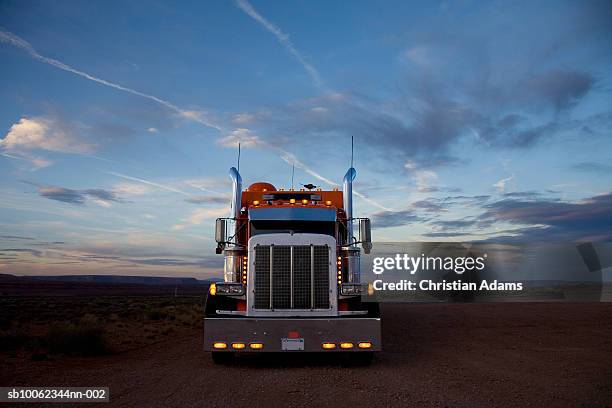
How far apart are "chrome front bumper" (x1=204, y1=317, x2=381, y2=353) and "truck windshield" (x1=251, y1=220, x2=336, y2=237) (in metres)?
2.13

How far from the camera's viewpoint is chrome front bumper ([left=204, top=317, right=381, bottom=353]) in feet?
35.0

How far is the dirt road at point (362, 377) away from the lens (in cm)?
819

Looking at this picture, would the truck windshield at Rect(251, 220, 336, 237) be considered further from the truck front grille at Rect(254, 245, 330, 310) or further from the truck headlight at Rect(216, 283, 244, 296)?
the truck headlight at Rect(216, 283, 244, 296)

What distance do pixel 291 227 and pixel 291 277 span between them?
132 cm

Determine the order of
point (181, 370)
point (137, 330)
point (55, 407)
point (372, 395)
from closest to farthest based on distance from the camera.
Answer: point (55, 407) < point (372, 395) < point (181, 370) < point (137, 330)

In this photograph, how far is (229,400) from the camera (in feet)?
26.3

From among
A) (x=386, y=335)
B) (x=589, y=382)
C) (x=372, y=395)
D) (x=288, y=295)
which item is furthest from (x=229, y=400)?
(x=386, y=335)

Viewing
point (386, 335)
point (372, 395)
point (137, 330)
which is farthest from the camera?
point (137, 330)

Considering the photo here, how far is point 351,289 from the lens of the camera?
438 inches

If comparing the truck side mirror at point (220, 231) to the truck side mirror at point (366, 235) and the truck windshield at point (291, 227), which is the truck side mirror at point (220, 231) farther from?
the truck side mirror at point (366, 235)

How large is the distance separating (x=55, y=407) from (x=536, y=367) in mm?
9484

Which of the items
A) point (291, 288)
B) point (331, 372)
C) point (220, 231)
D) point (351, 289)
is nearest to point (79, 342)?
point (220, 231)

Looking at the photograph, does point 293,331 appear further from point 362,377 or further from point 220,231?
point 220,231

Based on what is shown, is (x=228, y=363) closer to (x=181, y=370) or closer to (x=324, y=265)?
(x=181, y=370)
